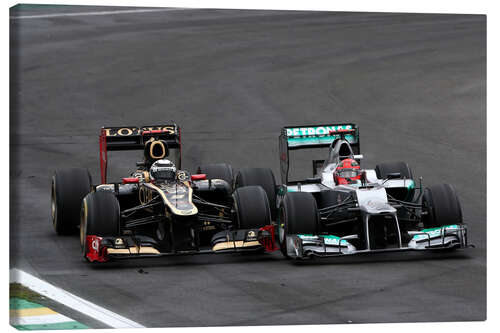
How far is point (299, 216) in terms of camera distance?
2188 cm

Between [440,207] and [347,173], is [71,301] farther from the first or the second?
[440,207]

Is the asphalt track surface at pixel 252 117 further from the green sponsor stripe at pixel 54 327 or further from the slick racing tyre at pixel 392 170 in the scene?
the slick racing tyre at pixel 392 170

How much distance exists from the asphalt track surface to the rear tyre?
0.70 meters

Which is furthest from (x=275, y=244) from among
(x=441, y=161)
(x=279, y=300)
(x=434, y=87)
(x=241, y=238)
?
(x=434, y=87)

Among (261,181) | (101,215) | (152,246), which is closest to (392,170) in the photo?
(261,181)

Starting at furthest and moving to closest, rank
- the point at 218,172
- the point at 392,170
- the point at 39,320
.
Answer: the point at 218,172
the point at 392,170
the point at 39,320

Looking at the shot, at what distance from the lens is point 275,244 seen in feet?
76.2

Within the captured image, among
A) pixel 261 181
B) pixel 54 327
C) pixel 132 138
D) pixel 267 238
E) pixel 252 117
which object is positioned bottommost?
pixel 54 327

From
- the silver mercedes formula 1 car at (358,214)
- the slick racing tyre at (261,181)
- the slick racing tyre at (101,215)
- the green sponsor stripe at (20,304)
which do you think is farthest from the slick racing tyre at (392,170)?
the green sponsor stripe at (20,304)

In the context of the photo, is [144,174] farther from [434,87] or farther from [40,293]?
[434,87]

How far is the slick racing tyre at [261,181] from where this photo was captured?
25406mm

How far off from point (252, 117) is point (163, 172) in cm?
1433

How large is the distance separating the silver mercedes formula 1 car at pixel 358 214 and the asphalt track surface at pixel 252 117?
0.37 m

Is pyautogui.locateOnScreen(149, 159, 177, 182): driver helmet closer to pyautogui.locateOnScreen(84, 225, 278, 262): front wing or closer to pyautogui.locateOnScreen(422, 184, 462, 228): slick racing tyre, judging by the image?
pyautogui.locateOnScreen(84, 225, 278, 262): front wing
